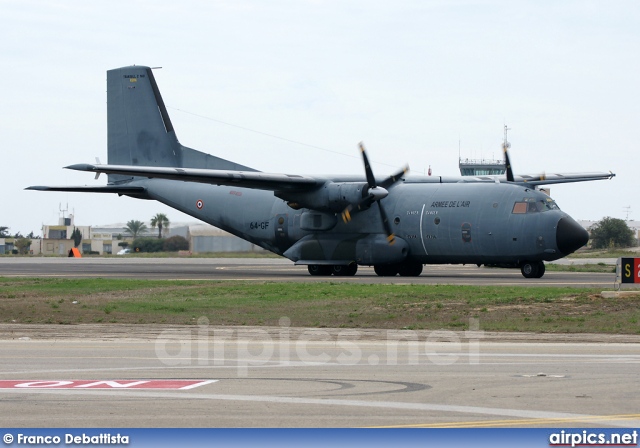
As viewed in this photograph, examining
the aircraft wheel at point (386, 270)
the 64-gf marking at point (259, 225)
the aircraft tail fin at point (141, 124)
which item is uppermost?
the aircraft tail fin at point (141, 124)

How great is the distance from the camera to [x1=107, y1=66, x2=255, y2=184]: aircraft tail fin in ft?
157

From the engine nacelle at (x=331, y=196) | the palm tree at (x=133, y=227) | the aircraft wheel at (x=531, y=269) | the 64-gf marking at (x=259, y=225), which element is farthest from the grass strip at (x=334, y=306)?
the palm tree at (x=133, y=227)

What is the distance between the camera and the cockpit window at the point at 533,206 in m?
36.8

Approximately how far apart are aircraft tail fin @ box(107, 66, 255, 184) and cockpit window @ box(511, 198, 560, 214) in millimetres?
17590

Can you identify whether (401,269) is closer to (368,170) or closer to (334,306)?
(368,170)

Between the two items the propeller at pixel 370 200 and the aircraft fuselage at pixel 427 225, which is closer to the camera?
the aircraft fuselage at pixel 427 225

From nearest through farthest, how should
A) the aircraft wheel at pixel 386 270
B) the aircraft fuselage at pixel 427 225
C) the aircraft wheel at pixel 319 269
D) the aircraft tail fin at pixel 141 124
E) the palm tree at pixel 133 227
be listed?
the aircraft fuselage at pixel 427 225 → the aircraft wheel at pixel 386 270 → the aircraft wheel at pixel 319 269 → the aircraft tail fin at pixel 141 124 → the palm tree at pixel 133 227

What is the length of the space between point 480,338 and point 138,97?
108ft

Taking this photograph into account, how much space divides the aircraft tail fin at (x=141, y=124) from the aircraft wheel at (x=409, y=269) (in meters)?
12.9

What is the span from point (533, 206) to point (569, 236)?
1924 millimetres

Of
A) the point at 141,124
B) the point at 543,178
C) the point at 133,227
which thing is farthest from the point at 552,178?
the point at 133,227

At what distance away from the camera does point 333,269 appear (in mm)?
42062

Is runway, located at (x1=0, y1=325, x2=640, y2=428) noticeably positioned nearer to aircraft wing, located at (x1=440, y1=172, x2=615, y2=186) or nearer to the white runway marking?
the white runway marking

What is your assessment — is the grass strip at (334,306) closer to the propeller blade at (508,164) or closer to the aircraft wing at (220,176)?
the aircraft wing at (220,176)
